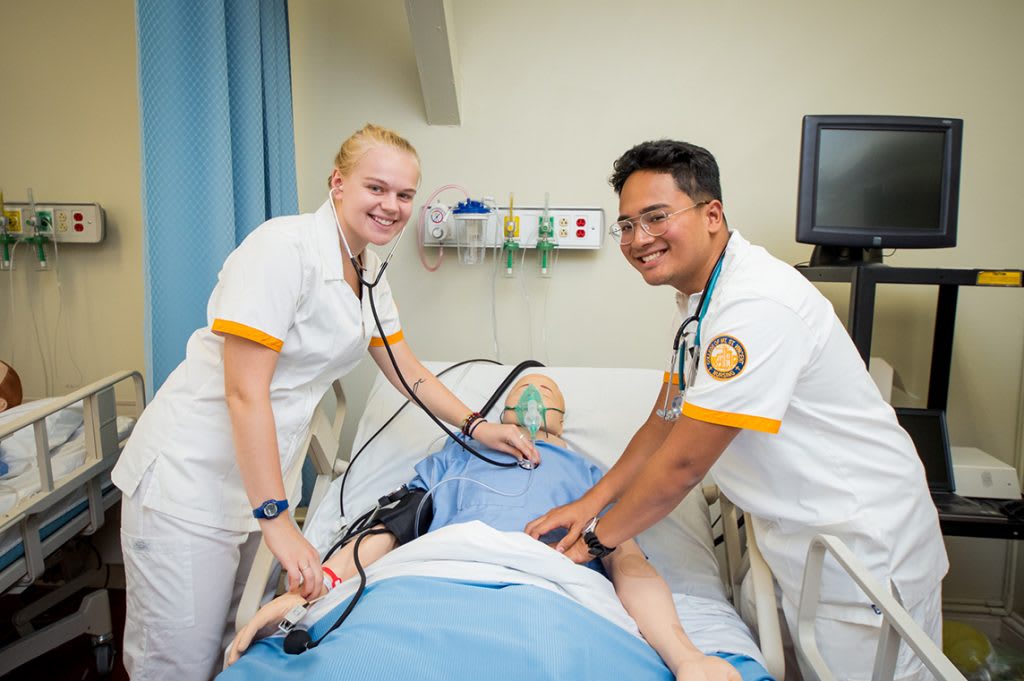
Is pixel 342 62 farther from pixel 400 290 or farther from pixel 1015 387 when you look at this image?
pixel 1015 387

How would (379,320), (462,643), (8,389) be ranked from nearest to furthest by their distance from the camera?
1. (462,643)
2. (379,320)
3. (8,389)

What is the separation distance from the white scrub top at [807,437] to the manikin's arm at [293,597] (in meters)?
0.78

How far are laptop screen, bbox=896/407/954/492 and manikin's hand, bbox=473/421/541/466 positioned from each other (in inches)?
43.4

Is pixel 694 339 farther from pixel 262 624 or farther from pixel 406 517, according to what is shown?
pixel 262 624

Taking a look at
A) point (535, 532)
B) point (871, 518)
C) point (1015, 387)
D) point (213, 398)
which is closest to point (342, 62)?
point (213, 398)

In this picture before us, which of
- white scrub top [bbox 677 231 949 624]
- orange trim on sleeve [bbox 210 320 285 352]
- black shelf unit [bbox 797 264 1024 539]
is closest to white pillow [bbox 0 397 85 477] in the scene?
orange trim on sleeve [bbox 210 320 285 352]

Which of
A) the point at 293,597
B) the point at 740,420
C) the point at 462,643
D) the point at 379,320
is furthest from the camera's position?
the point at 379,320

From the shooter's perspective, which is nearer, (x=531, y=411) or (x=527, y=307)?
(x=531, y=411)

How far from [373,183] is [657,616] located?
1.04 meters

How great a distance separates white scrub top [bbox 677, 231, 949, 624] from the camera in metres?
0.96

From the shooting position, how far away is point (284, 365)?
1.24m

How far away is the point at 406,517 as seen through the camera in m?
1.37

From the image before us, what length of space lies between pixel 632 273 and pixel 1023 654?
1765 millimetres

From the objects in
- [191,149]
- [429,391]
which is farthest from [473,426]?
[191,149]
